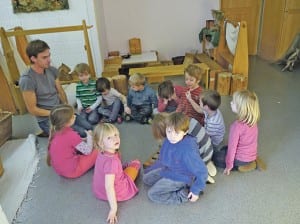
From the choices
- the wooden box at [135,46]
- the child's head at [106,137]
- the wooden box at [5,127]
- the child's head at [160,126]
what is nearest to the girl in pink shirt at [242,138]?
the child's head at [160,126]

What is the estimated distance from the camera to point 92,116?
9.43 feet

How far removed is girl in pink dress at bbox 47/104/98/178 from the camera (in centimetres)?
194

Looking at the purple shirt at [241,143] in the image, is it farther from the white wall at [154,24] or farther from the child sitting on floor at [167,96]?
the white wall at [154,24]

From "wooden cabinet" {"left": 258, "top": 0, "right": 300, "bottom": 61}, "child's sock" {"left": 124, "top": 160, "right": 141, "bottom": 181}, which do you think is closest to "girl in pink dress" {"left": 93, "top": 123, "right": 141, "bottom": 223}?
"child's sock" {"left": 124, "top": 160, "right": 141, "bottom": 181}

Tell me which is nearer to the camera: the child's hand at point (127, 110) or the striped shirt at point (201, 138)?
the striped shirt at point (201, 138)

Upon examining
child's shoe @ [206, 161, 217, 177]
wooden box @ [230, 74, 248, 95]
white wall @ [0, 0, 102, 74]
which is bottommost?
child's shoe @ [206, 161, 217, 177]

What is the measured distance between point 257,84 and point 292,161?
176cm

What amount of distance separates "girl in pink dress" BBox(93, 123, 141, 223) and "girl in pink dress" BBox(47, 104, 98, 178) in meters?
0.31

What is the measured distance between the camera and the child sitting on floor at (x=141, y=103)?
280 cm

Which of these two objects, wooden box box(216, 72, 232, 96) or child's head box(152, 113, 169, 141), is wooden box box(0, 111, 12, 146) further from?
wooden box box(216, 72, 232, 96)

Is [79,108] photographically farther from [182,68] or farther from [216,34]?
[216,34]

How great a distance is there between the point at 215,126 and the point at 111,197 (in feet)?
3.17

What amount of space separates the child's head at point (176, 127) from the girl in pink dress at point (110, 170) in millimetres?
319

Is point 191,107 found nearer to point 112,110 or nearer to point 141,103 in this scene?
point 141,103
